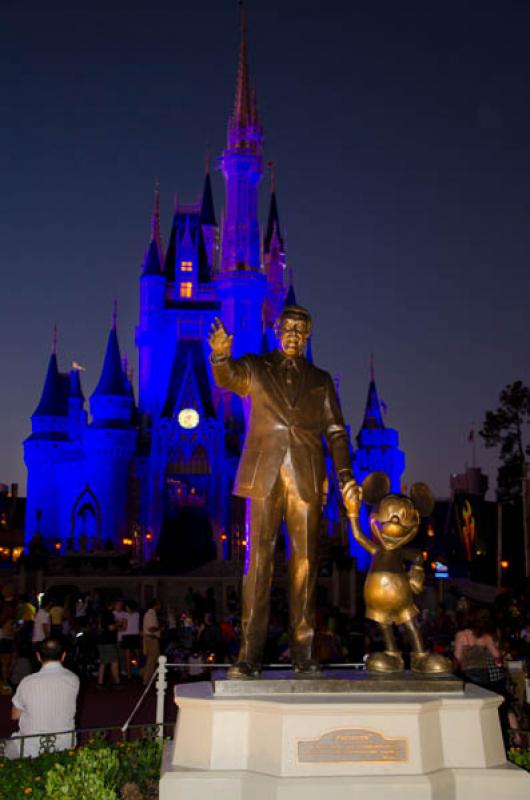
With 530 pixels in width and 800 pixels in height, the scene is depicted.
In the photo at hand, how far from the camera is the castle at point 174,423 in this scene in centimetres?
5344

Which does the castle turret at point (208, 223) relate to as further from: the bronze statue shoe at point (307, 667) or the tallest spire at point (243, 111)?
the bronze statue shoe at point (307, 667)

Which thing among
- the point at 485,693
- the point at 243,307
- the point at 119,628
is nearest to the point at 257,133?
the point at 243,307

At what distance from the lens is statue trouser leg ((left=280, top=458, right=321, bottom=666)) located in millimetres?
6504

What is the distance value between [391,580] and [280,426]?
4.25 feet

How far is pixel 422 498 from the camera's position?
6.69 meters

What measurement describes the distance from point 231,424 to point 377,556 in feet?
167

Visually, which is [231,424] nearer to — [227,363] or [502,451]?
[502,451]

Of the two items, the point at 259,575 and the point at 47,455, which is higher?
the point at 47,455

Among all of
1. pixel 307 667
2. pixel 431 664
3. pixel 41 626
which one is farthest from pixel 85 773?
pixel 41 626

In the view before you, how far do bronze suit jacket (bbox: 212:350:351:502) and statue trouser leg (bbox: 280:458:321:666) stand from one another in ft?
0.21

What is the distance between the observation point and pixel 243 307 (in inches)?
2285

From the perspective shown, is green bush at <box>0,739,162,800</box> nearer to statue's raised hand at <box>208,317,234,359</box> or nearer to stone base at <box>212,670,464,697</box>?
stone base at <box>212,670,464,697</box>

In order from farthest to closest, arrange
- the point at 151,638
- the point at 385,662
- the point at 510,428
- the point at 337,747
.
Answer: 1. the point at 510,428
2. the point at 151,638
3. the point at 385,662
4. the point at 337,747

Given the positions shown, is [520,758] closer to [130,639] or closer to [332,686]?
[332,686]
